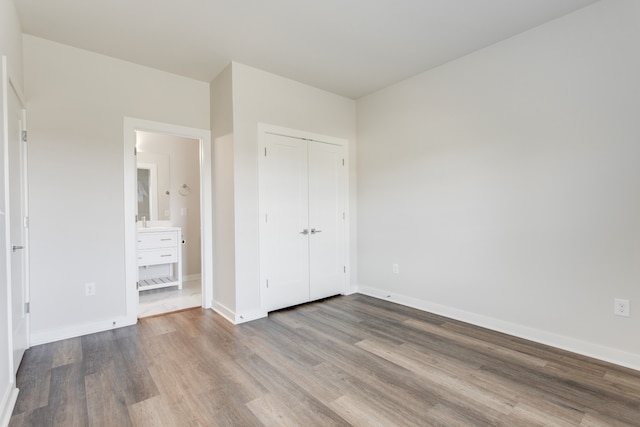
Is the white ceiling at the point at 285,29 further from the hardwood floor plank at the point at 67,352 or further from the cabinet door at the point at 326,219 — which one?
the hardwood floor plank at the point at 67,352

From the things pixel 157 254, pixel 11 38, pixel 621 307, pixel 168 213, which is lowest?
pixel 621 307

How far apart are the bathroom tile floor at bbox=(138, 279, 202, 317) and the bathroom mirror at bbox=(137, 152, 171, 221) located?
123 centimetres

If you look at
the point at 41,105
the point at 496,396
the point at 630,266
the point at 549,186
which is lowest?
the point at 496,396

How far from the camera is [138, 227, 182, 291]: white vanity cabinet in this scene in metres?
4.39

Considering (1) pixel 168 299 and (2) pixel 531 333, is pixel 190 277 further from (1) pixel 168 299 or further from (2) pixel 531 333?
(2) pixel 531 333

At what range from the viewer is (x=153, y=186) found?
5.02 meters

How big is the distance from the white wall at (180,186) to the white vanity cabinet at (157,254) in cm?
38

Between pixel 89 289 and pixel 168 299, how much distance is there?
120cm

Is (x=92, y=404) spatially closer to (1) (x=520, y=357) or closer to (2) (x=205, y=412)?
(2) (x=205, y=412)

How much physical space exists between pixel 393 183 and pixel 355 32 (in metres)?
1.74

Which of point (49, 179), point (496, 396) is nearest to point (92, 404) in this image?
point (49, 179)

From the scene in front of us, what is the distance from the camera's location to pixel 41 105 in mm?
2746

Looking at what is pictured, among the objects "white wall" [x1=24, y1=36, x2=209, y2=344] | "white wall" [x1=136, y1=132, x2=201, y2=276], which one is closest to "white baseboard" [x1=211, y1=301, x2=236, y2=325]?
"white wall" [x1=24, y1=36, x2=209, y2=344]

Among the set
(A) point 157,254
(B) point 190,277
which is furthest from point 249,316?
(B) point 190,277
